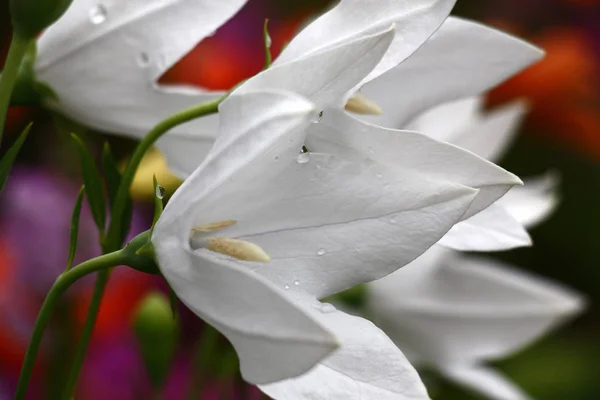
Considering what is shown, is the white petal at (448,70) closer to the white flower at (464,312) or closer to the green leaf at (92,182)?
the green leaf at (92,182)

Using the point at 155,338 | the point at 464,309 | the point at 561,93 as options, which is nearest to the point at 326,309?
the point at 155,338

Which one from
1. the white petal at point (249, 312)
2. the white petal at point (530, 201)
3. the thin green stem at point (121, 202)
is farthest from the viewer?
the white petal at point (530, 201)

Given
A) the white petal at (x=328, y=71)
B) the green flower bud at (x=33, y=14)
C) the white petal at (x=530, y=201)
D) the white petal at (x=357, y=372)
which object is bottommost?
the white petal at (x=530, y=201)

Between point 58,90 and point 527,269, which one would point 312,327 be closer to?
point 58,90

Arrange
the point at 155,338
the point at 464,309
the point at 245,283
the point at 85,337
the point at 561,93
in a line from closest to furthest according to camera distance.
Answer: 1. the point at 245,283
2. the point at 85,337
3. the point at 155,338
4. the point at 464,309
5. the point at 561,93

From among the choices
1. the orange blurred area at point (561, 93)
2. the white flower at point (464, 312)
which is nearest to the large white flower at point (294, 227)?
the white flower at point (464, 312)

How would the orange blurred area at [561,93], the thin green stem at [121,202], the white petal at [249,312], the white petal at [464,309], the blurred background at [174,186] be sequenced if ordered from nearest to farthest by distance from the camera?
the white petal at [249,312] < the thin green stem at [121,202] < the white petal at [464,309] < the blurred background at [174,186] < the orange blurred area at [561,93]

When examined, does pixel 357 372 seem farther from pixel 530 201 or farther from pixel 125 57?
pixel 530 201
